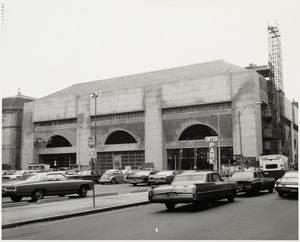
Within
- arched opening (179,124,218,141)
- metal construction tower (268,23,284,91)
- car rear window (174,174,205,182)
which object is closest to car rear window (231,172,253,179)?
car rear window (174,174,205,182)

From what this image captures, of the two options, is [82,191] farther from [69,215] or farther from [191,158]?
[191,158]

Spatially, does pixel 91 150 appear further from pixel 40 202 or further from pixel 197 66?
pixel 197 66

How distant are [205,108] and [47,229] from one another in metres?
52.8

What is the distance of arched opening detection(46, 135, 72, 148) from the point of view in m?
77.4

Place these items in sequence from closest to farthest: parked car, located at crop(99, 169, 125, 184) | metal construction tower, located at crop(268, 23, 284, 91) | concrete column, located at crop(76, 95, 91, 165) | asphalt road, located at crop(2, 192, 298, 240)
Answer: asphalt road, located at crop(2, 192, 298, 240) → parked car, located at crop(99, 169, 125, 184) → metal construction tower, located at crop(268, 23, 284, 91) → concrete column, located at crop(76, 95, 91, 165)

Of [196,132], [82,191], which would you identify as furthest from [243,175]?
[196,132]

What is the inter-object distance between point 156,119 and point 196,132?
731 cm

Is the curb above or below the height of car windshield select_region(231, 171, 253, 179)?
below

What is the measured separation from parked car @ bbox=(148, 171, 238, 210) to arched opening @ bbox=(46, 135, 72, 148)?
64288 millimetres

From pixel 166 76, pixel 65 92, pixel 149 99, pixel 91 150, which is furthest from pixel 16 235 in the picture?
pixel 65 92

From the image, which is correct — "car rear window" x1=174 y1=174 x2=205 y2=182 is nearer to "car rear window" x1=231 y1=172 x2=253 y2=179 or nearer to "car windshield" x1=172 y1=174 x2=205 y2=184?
"car windshield" x1=172 y1=174 x2=205 y2=184

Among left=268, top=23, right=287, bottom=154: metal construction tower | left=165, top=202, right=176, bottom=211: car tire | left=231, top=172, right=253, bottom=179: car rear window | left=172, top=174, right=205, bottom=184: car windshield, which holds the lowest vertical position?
left=165, top=202, right=176, bottom=211: car tire

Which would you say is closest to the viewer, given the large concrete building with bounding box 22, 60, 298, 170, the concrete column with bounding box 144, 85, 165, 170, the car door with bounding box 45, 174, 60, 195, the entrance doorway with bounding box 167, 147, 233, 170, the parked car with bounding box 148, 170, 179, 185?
the car door with bounding box 45, 174, 60, 195

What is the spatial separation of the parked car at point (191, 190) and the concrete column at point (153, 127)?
4854 cm
